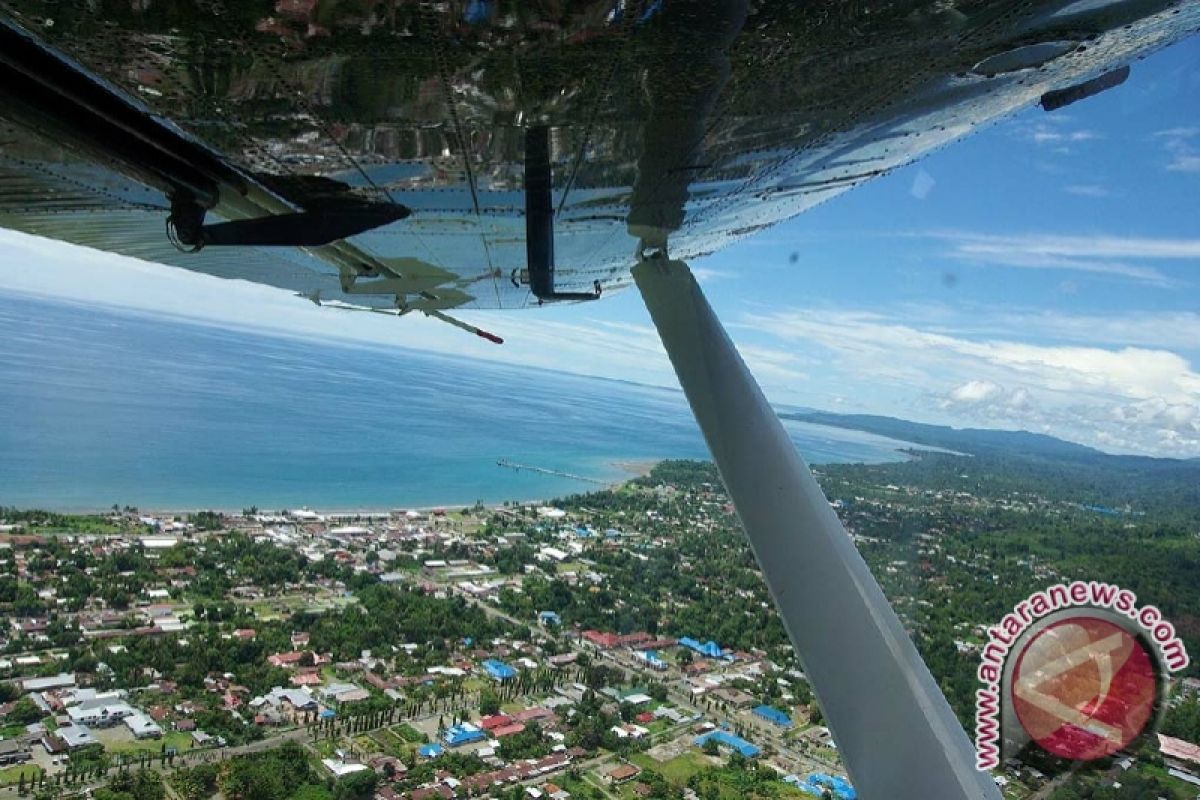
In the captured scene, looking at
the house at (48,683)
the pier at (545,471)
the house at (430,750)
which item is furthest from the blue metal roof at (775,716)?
the pier at (545,471)

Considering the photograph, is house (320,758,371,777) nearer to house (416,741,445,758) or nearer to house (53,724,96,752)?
house (416,741,445,758)

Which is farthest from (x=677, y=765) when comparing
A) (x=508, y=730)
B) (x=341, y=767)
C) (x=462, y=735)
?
(x=341, y=767)

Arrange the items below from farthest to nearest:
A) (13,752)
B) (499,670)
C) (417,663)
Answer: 1. (417,663)
2. (499,670)
3. (13,752)

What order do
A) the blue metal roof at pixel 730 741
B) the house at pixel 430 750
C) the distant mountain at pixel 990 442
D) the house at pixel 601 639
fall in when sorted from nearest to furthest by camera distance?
the blue metal roof at pixel 730 741
the house at pixel 430 750
the house at pixel 601 639
the distant mountain at pixel 990 442

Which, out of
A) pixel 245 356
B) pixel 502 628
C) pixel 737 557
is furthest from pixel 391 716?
pixel 245 356

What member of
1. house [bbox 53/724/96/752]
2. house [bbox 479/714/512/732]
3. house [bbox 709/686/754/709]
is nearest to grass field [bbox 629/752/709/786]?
house [bbox 709/686/754/709]

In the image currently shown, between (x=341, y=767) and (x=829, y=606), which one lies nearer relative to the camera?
(x=829, y=606)

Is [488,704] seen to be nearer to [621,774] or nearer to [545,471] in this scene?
[621,774]

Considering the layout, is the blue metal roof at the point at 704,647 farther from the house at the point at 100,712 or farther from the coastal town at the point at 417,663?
the house at the point at 100,712
